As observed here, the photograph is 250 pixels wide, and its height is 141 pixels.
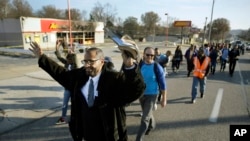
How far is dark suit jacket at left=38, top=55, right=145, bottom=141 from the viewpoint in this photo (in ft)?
7.19

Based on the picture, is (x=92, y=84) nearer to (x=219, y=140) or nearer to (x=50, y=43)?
(x=219, y=140)

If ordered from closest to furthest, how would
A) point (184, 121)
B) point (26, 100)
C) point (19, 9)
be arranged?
1. point (184, 121)
2. point (26, 100)
3. point (19, 9)

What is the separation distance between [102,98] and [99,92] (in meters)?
0.07

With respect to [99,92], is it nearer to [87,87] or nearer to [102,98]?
[102,98]

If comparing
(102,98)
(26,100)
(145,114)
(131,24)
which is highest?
(131,24)

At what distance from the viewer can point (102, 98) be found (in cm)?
234

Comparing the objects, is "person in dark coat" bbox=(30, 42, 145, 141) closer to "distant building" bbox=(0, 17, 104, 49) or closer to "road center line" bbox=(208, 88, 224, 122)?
"road center line" bbox=(208, 88, 224, 122)

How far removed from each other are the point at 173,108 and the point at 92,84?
4.50m

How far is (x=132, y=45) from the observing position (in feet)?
7.52

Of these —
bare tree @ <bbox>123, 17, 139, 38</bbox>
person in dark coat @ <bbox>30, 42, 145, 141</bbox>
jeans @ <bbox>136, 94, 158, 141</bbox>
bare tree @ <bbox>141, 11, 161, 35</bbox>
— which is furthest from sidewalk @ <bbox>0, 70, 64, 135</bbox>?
bare tree @ <bbox>141, 11, 161, 35</bbox>

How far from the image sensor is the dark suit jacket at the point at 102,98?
2191 mm

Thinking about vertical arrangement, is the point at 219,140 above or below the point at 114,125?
below

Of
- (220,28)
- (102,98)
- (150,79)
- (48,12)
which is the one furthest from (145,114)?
(220,28)

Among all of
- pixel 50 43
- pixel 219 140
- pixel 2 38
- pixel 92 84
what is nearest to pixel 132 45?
pixel 92 84
